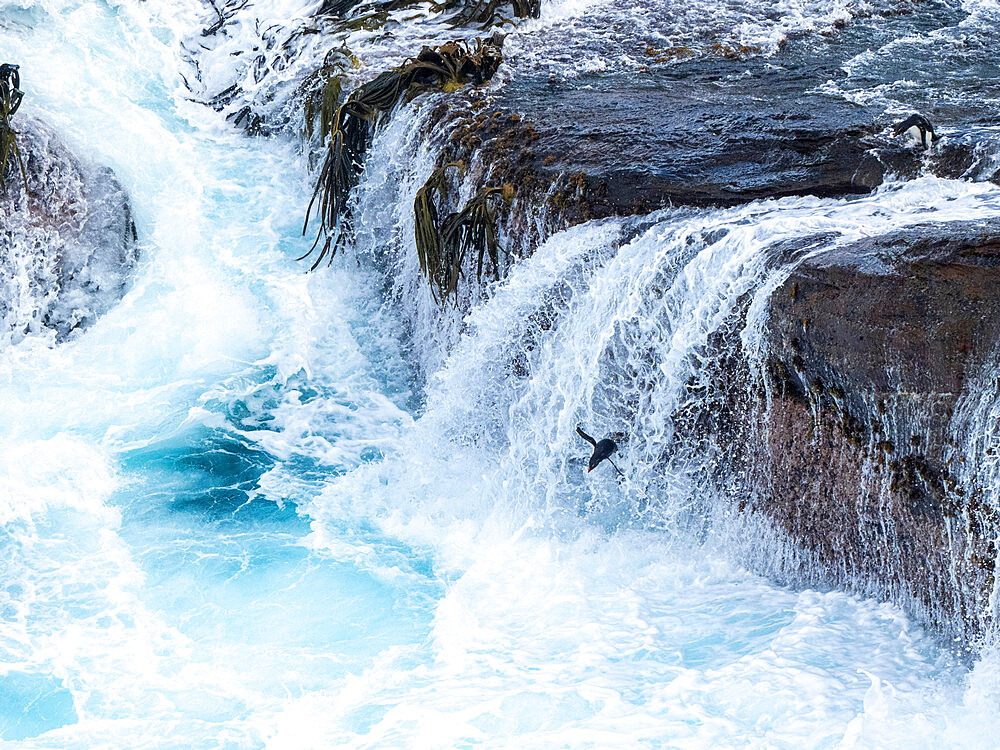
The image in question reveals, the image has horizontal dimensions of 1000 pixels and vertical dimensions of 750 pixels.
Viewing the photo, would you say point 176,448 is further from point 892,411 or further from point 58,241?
point 892,411

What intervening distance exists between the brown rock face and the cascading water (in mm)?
111

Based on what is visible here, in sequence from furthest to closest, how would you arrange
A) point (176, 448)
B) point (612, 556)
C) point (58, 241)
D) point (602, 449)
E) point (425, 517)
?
1. point (58, 241)
2. point (176, 448)
3. point (425, 517)
4. point (612, 556)
5. point (602, 449)

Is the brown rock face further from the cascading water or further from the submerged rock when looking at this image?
the submerged rock

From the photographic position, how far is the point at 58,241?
6.20 m

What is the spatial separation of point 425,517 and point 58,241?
3.16 metres

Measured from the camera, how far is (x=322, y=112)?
6.50 metres

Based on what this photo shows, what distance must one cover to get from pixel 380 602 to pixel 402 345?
79.2 inches

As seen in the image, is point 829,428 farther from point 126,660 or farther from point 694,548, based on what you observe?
point 126,660

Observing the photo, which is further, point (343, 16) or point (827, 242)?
point (343, 16)

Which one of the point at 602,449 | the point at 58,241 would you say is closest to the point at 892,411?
the point at 602,449

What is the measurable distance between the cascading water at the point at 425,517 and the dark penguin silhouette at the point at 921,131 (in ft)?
0.78

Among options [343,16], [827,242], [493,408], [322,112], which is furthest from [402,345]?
[343,16]

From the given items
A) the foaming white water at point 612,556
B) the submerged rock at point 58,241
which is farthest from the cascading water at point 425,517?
the submerged rock at point 58,241

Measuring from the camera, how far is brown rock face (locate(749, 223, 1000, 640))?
3.27 m
